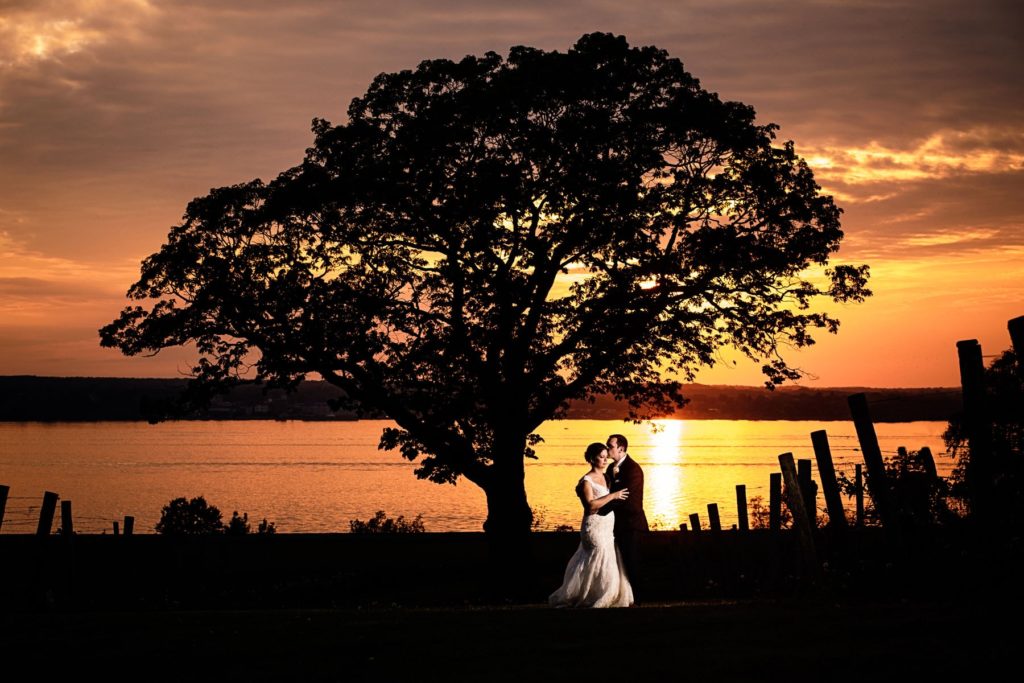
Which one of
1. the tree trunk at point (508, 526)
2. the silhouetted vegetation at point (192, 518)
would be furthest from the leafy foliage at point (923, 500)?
the silhouetted vegetation at point (192, 518)

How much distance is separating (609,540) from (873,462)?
4504 millimetres

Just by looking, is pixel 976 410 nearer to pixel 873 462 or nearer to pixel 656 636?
pixel 873 462

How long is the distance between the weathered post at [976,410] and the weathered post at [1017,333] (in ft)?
3.71

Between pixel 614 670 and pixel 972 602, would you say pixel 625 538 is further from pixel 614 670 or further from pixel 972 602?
pixel 614 670

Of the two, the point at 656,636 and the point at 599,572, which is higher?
the point at 599,572

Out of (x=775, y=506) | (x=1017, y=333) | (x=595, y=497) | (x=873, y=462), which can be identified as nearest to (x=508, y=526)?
(x=775, y=506)

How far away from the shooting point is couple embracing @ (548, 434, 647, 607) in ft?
59.9

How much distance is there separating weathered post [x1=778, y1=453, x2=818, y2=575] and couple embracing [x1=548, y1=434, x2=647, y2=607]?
2.36m

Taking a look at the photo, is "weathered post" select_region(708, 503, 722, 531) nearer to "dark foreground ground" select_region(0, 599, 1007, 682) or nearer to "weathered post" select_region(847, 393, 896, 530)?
"weathered post" select_region(847, 393, 896, 530)

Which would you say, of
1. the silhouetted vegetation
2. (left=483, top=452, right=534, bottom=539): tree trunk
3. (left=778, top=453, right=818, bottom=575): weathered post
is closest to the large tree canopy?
(left=483, top=452, right=534, bottom=539): tree trunk

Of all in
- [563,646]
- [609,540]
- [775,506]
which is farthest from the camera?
[775,506]

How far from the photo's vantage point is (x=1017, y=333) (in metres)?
12.9

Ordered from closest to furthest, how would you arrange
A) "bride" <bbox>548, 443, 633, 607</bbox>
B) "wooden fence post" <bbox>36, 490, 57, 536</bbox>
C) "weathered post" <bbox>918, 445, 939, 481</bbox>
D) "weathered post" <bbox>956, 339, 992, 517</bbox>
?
"weathered post" <bbox>956, 339, 992, 517</bbox> → "bride" <bbox>548, 443, 633, 607</bbox> → "weathered post" <bbox>918, 445, 939, 481</bbox> → "wooden fence post" <bbox>36, 490, 57, 536</bbox>

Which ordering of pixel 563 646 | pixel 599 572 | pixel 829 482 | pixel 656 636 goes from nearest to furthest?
pixel 563 646
pixel 656 636
pixel 829 482
pixel 599 572
